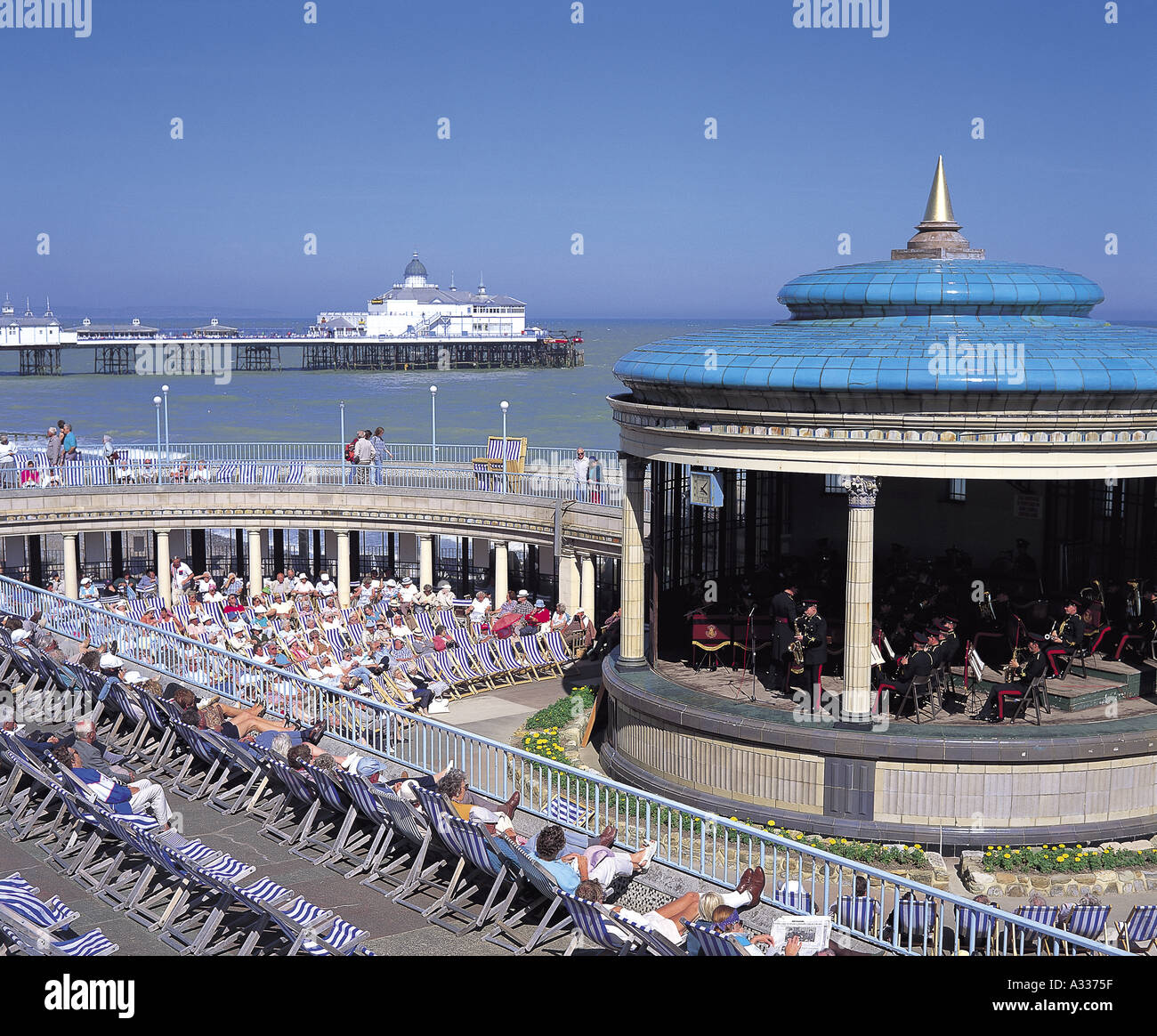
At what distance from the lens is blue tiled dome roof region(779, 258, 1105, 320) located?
17266 mm

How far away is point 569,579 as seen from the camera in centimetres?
2795

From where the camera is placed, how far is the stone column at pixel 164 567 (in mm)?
30920

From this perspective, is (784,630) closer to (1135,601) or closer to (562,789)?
(562,789)

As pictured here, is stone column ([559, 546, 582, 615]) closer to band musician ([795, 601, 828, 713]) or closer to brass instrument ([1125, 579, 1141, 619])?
band musician ([795, 601, 828, 713])

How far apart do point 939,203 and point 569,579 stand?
11585 millimetres

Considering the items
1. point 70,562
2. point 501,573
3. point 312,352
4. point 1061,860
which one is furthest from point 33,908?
point 312,352

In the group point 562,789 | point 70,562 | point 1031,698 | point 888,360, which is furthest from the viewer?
point 70,562

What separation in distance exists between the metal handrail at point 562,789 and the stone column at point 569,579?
429 inches

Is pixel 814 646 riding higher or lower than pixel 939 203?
lower
